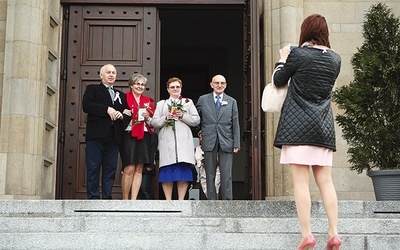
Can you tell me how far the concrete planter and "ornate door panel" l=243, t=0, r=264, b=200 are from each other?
1636mm

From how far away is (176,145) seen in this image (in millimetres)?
8305

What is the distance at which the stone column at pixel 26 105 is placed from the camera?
922cm

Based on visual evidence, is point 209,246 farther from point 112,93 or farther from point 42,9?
point 42,9

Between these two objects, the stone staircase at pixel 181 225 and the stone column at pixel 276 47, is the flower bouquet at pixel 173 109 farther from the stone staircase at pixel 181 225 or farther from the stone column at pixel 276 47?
the stone column at pixel 276 47

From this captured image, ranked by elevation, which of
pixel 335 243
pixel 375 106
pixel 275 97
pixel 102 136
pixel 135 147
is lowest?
pixel 335 243

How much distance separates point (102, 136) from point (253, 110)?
6.96 ft

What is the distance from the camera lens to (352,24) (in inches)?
400

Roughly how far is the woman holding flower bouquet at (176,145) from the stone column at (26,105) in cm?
200

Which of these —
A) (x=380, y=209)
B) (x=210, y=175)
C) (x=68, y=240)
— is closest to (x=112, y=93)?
(x=210, y=175)

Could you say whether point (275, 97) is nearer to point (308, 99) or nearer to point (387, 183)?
point (308, 99)

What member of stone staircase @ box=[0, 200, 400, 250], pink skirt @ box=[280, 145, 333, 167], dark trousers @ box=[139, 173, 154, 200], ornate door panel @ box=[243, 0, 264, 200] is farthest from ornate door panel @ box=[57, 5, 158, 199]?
Result: pink skirt @ box=[280, 145, 333, 167]

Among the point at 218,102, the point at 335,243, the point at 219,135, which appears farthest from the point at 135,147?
the point at 335,243

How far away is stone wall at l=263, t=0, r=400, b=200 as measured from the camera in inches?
378

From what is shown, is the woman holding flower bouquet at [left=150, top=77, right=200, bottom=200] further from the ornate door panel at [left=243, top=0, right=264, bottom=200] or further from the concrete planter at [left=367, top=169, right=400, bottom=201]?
the concrete planter at [left=367, top=169, right=400, bottom=201]
